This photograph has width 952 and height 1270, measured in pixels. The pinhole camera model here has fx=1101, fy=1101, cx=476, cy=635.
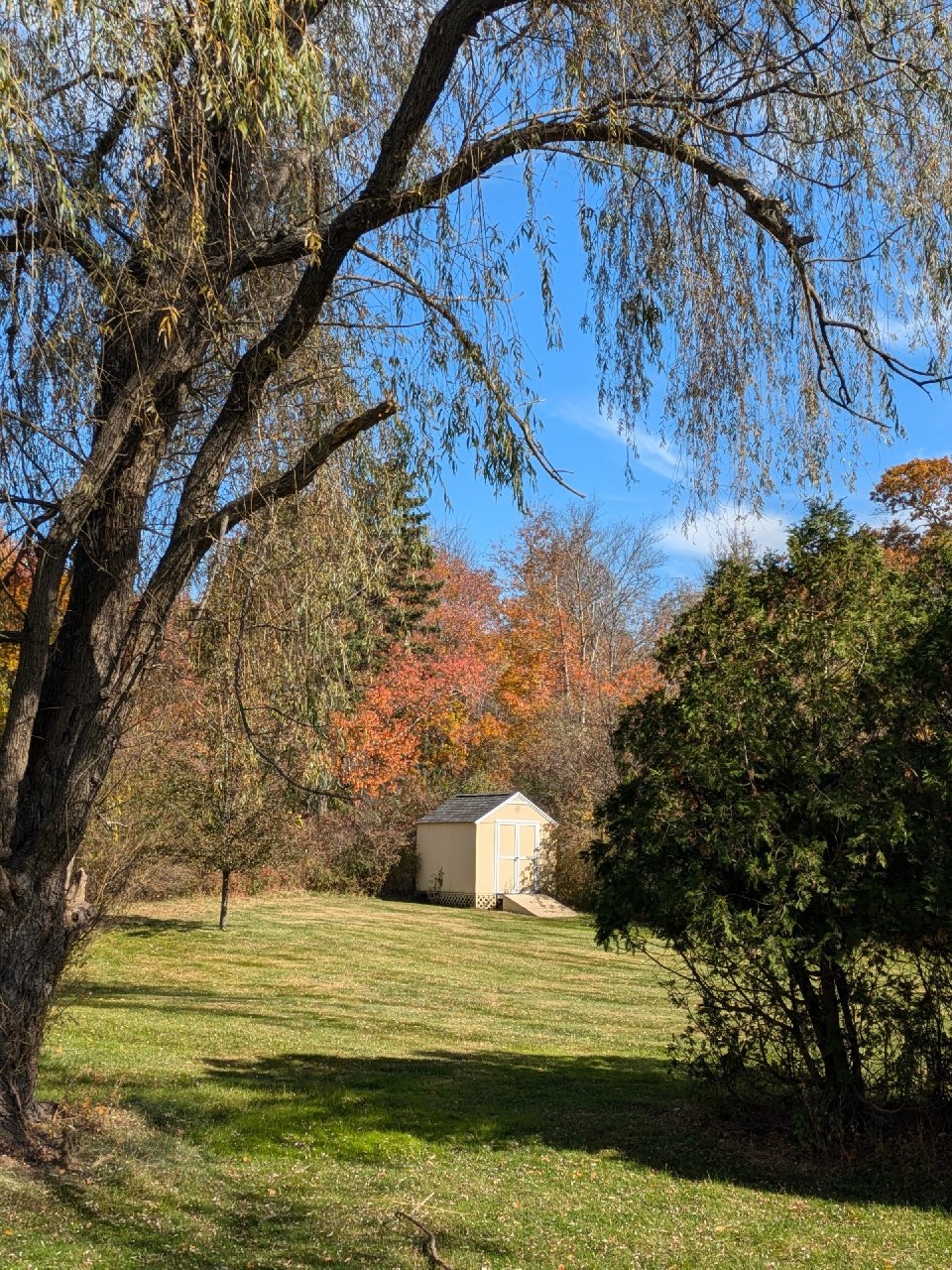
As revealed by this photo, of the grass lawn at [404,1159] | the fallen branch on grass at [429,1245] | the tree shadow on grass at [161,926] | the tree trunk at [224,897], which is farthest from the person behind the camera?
the tree trunk at [224,897]

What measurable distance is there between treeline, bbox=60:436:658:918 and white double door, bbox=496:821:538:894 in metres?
0.72

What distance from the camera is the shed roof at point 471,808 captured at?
30.1 m

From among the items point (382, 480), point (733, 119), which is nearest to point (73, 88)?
point (382, 480)

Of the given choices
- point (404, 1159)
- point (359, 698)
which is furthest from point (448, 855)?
point (404, 1159)

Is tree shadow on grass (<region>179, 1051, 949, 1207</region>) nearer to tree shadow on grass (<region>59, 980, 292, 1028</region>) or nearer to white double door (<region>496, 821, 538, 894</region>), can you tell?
tree shadow on grass (<region>59, 980, 292, 1028</region>)

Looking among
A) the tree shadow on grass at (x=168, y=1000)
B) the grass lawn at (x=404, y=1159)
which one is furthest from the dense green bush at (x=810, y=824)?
the tree shadow on grass at (x=168, y=1000)

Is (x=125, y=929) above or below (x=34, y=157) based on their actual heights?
below

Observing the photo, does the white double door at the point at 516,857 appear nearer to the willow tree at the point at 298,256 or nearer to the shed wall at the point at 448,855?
the shed wall at the point at 448,855

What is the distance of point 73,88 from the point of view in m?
4.98

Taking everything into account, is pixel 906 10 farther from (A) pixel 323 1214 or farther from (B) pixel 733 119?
(A) pixel 323 1214

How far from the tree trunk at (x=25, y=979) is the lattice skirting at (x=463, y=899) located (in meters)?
24.8

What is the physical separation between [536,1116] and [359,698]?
58.3 ft

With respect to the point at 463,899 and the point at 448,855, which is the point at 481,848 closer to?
the point at 448,855

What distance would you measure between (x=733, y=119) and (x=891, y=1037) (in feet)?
18.0
